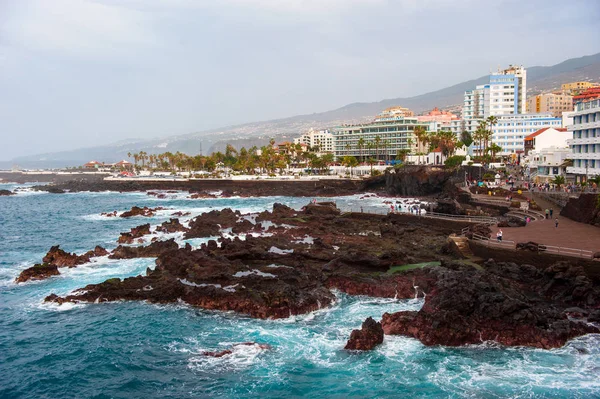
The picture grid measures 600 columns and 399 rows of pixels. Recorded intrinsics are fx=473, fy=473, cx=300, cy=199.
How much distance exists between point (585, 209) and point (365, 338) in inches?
891

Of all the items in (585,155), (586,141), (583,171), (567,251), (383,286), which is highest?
(586,141)

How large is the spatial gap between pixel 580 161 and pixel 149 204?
59.3m

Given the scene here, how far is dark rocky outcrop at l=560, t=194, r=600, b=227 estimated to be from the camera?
102ft

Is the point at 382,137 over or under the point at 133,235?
over

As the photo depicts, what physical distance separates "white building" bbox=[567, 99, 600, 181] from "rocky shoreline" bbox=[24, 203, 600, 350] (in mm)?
14155

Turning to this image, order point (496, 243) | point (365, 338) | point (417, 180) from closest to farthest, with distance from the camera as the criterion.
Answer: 1. point (365, 338)
2. point (496, 243)
3. point (417, 180)

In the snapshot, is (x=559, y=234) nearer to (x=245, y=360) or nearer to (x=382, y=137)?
(x=245, y=360)

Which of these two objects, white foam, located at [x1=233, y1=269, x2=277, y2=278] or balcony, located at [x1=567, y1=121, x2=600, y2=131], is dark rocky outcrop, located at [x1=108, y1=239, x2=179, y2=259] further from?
balcony, located at [x1=567, y1=121, x2=600, y2=131]

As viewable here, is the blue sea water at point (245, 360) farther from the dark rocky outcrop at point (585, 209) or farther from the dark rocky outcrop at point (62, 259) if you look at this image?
the dark rocky outcrop at point (585, 209)

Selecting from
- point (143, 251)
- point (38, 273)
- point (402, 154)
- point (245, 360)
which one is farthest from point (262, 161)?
point (245, 360)

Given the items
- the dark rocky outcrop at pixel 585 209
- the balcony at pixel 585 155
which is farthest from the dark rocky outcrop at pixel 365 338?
the balcony at pixel 585 155

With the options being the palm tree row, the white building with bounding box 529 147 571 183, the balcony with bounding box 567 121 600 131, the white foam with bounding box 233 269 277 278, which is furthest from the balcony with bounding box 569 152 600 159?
the palm tree row

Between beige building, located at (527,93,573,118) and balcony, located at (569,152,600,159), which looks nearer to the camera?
balcony, located at (569,152,600,159)

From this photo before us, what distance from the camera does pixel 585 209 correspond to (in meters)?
32.4
